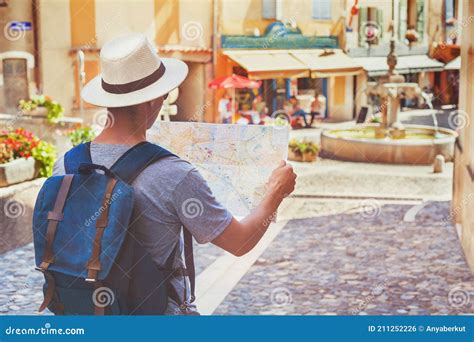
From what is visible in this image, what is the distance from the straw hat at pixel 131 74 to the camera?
2670mm

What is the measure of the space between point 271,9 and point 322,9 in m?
1.23

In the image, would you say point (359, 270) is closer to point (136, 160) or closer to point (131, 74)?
point (131, 74)

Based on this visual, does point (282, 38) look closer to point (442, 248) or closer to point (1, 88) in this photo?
point (1, 88)

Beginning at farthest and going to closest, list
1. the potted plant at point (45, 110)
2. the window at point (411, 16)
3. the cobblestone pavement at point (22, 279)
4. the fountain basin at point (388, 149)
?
the window at point (411, 16)
the fountain basin at point (388, 149)
the potted plant at point (45, 110)
the cobblestone pavement at point (22, 279)

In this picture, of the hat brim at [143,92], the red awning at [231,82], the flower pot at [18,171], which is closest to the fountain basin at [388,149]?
the red awning at [231,82]

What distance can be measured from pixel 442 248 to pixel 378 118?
40.4 ft

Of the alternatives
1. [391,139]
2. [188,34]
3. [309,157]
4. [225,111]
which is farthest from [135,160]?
[188,34]

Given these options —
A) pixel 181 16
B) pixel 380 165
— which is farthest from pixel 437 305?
pixel 181 16

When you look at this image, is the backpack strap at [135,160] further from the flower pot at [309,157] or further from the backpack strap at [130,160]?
the flower pot at [309,157]

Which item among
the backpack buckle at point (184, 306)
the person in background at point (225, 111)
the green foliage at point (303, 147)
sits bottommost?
the green foliage at point (303, 147)

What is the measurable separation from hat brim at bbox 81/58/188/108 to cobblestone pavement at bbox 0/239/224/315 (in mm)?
3056

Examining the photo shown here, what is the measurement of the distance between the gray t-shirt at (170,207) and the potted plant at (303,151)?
42.9 ft

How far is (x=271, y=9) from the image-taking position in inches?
754

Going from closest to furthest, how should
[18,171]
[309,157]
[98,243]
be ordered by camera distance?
[98,243], [18,171], [309,157]
